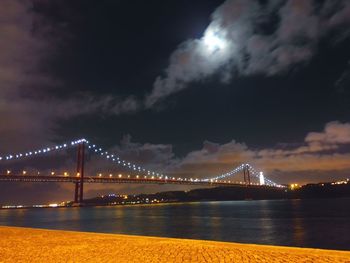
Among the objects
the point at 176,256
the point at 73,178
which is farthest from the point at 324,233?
the point at 73,178

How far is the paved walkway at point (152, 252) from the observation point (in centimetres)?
886

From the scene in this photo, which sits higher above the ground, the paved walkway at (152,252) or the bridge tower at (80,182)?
the bridge tower at (80,182)

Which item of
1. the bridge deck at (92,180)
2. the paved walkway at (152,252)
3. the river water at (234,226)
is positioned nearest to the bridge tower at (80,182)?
the bridge deck at (92,180)

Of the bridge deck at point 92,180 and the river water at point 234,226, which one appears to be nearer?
the river water at point 234,226

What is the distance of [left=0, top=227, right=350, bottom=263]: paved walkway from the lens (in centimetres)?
886

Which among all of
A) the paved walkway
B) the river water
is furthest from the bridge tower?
the paved walkway

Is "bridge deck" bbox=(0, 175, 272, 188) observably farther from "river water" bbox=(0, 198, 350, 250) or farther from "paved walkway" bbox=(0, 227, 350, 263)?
"paved walkway" bbox=(0, 227, 350, 263)

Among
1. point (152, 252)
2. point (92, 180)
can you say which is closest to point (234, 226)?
point (152, 252)

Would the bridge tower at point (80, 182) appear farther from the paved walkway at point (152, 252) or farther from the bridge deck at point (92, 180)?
the paved walkway at point (152, 252)

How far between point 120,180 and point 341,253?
72.2 meters

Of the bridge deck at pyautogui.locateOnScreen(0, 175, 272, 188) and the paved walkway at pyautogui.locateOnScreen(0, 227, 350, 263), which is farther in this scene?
the bridge deck at pyautogui.locateOnScreen(0, 175, 272, 188)

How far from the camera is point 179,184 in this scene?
88.2m

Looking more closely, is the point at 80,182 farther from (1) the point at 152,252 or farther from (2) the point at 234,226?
(1) the point at 152,252

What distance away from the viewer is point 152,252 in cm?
1020
